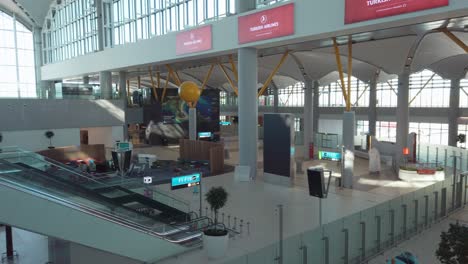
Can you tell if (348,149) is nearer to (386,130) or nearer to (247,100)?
(247,100)

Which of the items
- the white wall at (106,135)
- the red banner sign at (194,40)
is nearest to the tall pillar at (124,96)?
the white wall at (106,135)

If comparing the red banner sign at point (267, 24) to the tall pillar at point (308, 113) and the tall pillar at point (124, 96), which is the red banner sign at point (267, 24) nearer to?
the tall pillar at point (308, 113)

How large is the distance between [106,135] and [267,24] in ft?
72.0

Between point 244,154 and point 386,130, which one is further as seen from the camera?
point 386,130

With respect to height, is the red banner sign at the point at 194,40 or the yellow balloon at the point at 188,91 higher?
the red banner sign at the point at 194,40

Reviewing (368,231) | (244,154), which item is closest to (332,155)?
(244,154)

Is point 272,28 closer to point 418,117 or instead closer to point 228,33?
point 228,33

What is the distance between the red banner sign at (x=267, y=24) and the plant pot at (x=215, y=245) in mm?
10755

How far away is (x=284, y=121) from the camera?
18812 millimetres

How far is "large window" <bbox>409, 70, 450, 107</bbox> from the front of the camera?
38281 mm

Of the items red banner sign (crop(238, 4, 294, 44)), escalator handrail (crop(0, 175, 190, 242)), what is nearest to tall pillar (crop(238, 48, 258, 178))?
red banner sign (crop(238, 4, 294, 44))

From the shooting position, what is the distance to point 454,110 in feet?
115

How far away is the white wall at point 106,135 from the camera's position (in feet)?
108

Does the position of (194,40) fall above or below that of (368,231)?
above
